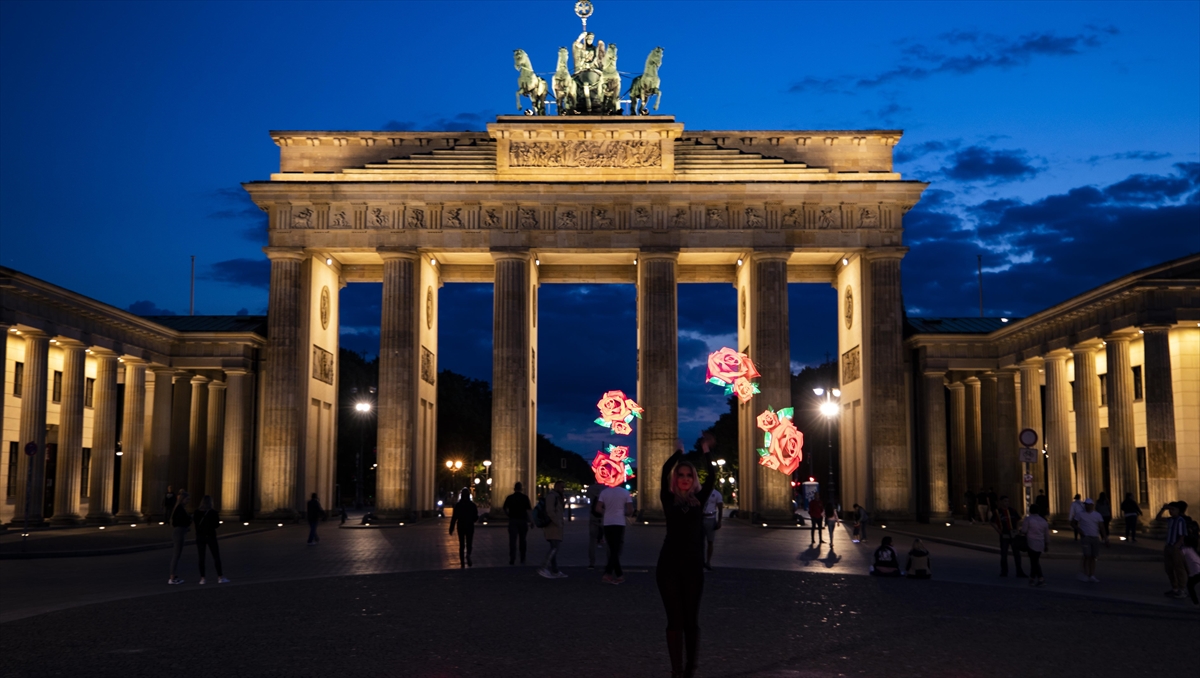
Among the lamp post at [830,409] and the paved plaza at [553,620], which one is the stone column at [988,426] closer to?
the lamp post at [830,409]

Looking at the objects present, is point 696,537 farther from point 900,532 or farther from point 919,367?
point 919,367

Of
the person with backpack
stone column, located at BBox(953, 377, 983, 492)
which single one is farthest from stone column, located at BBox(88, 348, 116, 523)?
stone column, located at BBox(953, 377, 983, 492)

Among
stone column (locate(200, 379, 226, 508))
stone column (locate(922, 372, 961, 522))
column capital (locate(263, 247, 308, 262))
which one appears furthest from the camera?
stone column (locate(200, 379, 226, 508))

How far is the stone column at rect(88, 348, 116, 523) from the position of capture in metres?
50.2

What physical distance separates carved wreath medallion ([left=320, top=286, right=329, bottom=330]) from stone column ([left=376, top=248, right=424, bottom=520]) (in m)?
4.25

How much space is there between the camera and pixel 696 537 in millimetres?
9680

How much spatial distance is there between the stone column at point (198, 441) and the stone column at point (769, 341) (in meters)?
24.4

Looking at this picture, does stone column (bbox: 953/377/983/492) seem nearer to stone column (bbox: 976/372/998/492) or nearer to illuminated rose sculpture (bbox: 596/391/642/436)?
stone column (bbox: 976/372/998/492)

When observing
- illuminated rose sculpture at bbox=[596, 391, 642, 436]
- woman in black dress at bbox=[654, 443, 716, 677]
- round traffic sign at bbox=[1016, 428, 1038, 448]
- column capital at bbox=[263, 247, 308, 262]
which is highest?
column capital at bbox=[263, 247, 308, 262]

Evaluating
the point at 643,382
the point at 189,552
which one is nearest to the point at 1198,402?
the point at 643,382

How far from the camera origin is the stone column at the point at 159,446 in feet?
181

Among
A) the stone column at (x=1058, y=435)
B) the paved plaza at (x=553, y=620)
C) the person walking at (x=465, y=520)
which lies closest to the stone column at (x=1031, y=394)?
the stone column at (x=1058, y=435)

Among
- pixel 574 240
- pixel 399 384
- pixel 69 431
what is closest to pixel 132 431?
pixel 69 431

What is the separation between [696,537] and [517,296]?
4381 cm
